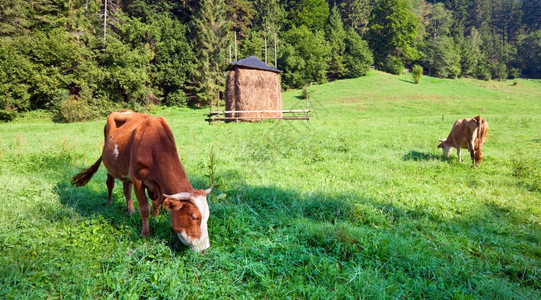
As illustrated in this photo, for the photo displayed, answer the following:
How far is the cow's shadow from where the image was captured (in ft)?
30.1

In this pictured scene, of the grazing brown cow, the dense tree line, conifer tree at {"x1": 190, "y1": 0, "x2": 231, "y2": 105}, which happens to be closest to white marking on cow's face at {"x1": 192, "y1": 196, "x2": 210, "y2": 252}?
the grazing brown cow

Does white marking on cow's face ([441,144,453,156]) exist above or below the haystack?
below

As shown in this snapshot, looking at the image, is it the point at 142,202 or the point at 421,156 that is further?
the point at 421,156

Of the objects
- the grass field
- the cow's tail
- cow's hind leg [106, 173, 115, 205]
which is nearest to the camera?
the grass field

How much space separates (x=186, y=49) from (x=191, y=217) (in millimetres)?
42655

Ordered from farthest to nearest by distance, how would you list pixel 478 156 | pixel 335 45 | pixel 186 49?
pixel 335 45, pixel 186 49, pixel 478 156

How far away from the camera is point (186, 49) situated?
41.0 meters

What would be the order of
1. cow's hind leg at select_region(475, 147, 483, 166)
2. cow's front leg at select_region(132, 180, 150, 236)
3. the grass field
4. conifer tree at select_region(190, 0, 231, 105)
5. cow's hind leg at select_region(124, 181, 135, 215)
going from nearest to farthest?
the grass field < cow's front leg at select_region(132, 180, 150, 236) < cow's hind leg at select_region(124, 181, 135, 215) < cow's hind leg at select_region(475, 147, 483, 166) < conifer tree at select_region(190, 0, 231, 105)

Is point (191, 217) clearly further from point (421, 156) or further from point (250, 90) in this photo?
point (250, 90)

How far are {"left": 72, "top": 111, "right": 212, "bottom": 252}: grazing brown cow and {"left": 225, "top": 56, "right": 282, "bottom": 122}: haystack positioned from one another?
17432 mm

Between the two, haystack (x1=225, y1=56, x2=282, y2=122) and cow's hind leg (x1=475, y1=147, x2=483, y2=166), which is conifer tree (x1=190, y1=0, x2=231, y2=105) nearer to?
haystack (x1=225, y1=56, x2=282, y2=122)

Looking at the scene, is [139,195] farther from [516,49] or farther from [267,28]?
[516,49]

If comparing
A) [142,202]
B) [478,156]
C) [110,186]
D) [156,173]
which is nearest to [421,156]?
[478,156]

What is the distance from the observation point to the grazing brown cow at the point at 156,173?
10.3 feet
